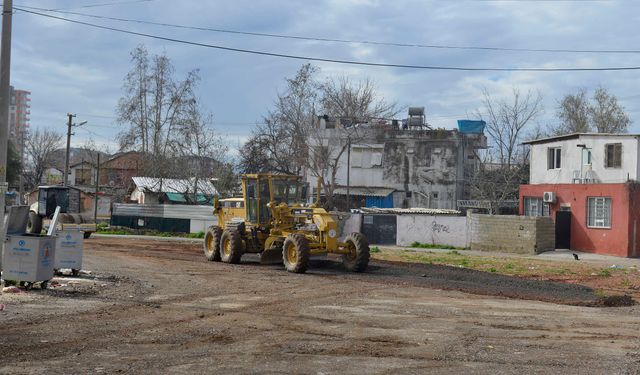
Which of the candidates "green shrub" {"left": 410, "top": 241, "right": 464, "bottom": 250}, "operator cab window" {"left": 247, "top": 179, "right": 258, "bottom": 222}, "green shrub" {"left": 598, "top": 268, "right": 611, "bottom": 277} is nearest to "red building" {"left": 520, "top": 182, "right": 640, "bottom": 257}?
"green shrub" {"left": 410, "top": 241, "right": 464, "bottom": 250}

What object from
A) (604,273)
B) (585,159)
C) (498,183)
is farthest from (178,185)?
(604,273)

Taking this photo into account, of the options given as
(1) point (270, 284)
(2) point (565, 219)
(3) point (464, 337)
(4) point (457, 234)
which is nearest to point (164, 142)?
(4) point (457, 234)

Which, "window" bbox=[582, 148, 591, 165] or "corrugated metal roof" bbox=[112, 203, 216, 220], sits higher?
"window" bbox=[582, 148, 591, 165]

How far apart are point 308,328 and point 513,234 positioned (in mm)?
25331

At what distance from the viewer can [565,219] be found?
120 ft

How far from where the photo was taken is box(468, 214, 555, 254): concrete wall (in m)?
34.1

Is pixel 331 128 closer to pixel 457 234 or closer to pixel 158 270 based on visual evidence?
pixel 457 234

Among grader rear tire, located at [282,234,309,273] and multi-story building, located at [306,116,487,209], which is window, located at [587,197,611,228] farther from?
multi-story building, located at [306,116,487,209]

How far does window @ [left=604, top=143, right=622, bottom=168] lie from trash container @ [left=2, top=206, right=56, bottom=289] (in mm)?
30182

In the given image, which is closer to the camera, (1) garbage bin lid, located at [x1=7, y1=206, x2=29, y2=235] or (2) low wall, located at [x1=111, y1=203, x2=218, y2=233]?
(1) garbage bin lid, located at [x1=7, y1=206, x2=29, y2=235]

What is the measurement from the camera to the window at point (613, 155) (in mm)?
36656

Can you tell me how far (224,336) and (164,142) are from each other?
147ft

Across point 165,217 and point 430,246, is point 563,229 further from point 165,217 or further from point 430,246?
point 165,217

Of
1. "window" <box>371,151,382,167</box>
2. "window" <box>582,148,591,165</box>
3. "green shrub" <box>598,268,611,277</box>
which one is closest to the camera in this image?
"green shrub" <box>598,268,611,277</box>
